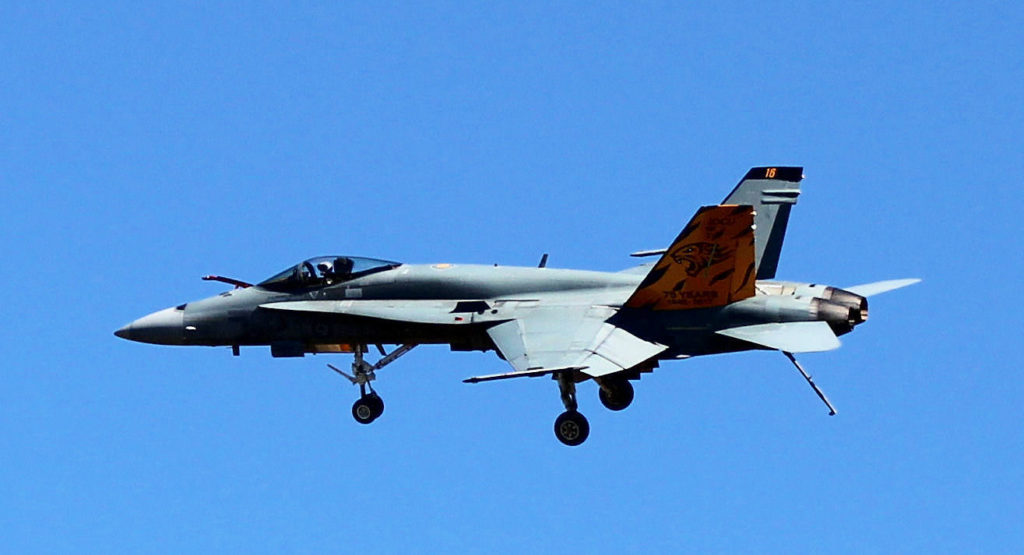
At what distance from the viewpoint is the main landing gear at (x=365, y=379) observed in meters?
34.2

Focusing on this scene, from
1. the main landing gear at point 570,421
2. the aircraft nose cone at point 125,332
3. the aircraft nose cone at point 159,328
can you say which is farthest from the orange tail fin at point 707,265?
the aircraft nose cone at point 125,332

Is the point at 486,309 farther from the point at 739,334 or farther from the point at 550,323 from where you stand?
the point at 739,334

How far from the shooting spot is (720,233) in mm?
30875

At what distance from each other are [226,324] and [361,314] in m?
2.38

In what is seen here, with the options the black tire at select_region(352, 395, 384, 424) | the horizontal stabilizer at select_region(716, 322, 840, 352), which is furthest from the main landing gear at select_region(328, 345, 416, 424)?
the horizontal stabilizer at select_region(716, 322, 840, 352)

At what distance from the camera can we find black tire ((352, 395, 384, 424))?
3428 centimetres

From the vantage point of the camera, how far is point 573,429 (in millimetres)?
31188

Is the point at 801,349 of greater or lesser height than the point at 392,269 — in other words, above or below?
below

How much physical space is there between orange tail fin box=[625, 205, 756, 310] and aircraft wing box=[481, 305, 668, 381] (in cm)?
80

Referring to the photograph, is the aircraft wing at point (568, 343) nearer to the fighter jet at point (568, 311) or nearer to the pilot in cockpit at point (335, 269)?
the fighter jet at point (568, 311)

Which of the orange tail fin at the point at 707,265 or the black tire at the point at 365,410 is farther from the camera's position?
the black tire at the point at 365,410

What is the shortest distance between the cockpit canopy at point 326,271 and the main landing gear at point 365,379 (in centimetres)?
120

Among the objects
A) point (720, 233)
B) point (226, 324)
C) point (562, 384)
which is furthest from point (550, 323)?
point (226, 324)

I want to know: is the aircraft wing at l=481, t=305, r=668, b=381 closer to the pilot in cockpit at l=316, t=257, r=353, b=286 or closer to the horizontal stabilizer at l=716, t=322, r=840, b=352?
the horizontal stabilizer at l=716, t=322, r=840, b=352
